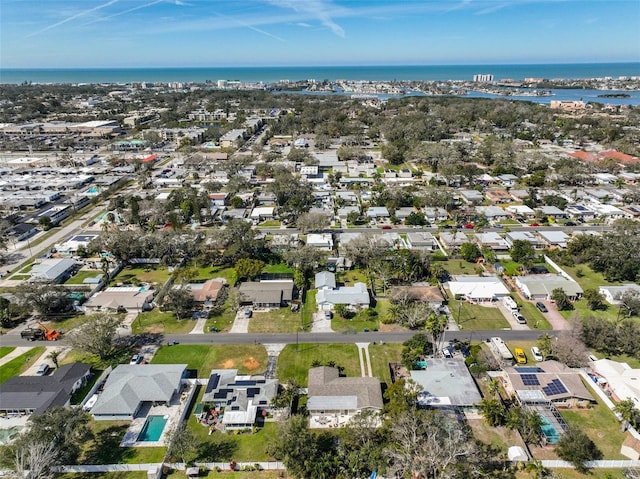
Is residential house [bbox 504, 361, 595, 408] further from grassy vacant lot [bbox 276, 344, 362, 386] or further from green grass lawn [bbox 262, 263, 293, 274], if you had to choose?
green grass lawn [bbox 262, 263, 293, 274]

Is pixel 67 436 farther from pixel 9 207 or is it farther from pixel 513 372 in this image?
pixel 9 207

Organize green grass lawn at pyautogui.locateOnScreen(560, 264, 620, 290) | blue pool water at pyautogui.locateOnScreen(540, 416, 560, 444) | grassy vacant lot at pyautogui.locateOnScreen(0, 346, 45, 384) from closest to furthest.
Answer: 1. blue pool water at pyautogui.locateOnScreen(540, 416, 560, 444)
2. grassy vacant lot at pyautogui.locateOnScreen(0, 346, 45, 384)
3. green grass lawn at pyautogui.locateOnScreen(560, 264, 620, 290)

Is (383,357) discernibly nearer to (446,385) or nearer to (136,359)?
(446,385)

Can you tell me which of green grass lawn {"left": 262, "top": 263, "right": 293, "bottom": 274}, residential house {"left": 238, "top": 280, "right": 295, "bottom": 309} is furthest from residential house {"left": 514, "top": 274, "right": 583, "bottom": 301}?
green grass lawn {"left": 262, "top": 263, "right": 293, "bottom": 274}

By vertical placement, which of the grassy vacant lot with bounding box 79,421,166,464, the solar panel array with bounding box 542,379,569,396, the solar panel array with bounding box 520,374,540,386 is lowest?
the grassy vacant lot with bounding box 79,421,166,464

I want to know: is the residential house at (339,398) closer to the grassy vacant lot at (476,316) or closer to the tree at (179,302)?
the grassy vacant lot at (476,316)

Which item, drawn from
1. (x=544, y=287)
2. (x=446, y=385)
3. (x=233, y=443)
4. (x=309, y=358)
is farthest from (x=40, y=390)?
(x=544, y=287)

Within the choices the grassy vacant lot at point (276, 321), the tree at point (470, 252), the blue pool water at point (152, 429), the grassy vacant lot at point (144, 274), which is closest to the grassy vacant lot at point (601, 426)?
the tree at point (470, 252)
